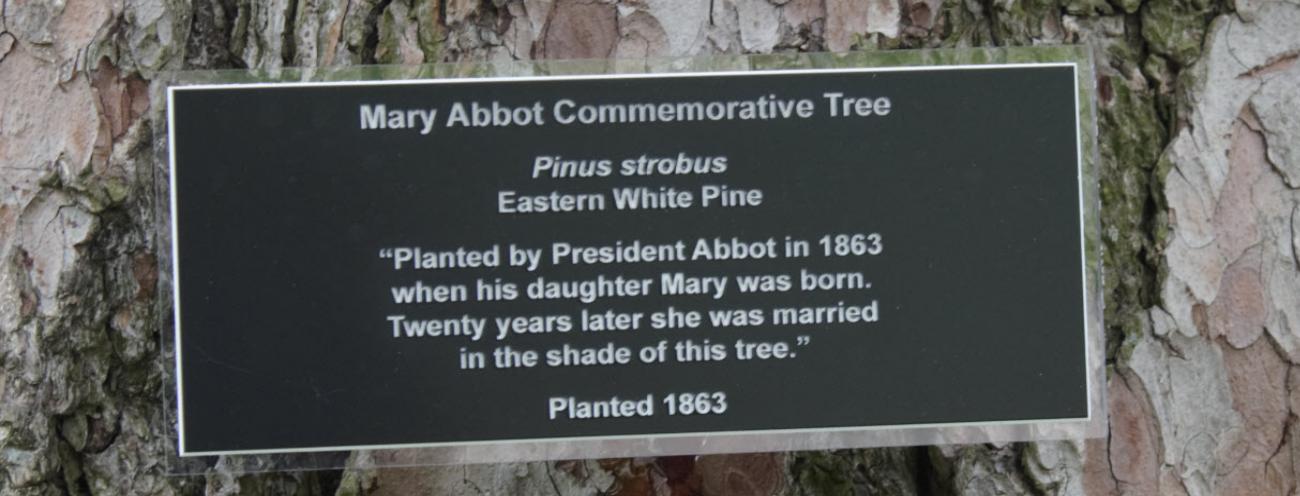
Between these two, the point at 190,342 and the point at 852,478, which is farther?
the point at 852,478

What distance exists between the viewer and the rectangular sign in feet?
4.35

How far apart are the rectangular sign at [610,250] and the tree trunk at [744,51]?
8 centimetres

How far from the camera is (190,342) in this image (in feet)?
4.36

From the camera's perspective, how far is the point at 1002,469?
4.64 feet

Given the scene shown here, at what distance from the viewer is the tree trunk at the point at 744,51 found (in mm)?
1366

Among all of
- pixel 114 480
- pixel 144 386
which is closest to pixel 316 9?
pixel 144 386

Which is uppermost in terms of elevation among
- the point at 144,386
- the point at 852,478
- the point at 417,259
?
the point at 417,259

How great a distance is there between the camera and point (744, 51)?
139cm

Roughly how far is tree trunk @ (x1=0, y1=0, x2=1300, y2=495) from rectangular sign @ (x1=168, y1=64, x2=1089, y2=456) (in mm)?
80

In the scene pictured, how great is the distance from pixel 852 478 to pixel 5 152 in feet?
3.54

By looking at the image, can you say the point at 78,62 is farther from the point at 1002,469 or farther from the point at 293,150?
the point at 1002,469

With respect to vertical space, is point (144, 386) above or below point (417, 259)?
below

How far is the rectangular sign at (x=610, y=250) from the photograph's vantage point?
1325mm

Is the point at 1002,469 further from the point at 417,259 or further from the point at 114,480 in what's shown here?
Result: the point at 114,480
